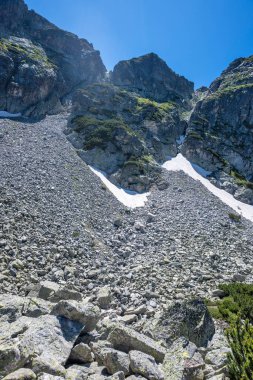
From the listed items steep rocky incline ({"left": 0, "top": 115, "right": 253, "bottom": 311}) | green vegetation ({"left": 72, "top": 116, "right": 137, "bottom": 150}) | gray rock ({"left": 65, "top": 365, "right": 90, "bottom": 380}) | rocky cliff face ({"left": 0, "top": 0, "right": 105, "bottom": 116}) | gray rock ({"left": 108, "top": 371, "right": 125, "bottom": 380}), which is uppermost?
rocky cliff face ({"left": 0, "top": 0, "right": 105, "bottom": 116})

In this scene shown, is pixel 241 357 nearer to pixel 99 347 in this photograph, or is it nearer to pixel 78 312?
pixel 99 347

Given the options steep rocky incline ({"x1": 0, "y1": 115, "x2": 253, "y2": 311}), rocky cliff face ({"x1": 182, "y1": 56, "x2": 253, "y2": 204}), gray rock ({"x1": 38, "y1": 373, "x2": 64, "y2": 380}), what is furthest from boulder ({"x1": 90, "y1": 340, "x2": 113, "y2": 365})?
rocky cliff face ({"x1": 182, "y1": 56, "x2": 253, "y2": 204})

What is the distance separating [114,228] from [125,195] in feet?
42.1

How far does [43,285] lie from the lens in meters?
14.2

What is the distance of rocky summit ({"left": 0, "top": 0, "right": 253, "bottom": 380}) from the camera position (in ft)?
29.6

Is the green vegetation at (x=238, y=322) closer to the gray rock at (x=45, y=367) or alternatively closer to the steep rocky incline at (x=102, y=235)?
the steep rocky incline at (x=102, y=235)

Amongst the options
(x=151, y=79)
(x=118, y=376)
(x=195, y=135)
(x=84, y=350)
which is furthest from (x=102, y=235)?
(x=151, y=79)

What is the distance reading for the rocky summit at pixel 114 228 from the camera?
29.6 ft

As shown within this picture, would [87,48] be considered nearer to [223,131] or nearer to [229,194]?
[223,131]

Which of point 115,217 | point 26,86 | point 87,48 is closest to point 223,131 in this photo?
point 26,86

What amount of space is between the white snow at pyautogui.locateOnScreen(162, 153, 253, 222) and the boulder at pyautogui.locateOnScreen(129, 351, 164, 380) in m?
39.3

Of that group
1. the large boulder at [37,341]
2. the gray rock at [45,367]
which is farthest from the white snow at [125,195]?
the gray rock at [45,367]

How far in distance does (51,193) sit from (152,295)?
1701 cm

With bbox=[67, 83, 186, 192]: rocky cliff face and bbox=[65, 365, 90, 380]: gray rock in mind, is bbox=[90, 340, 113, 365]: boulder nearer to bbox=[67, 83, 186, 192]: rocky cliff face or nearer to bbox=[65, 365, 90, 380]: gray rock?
bbox=[65, 365, 90, 380]: gray rock
